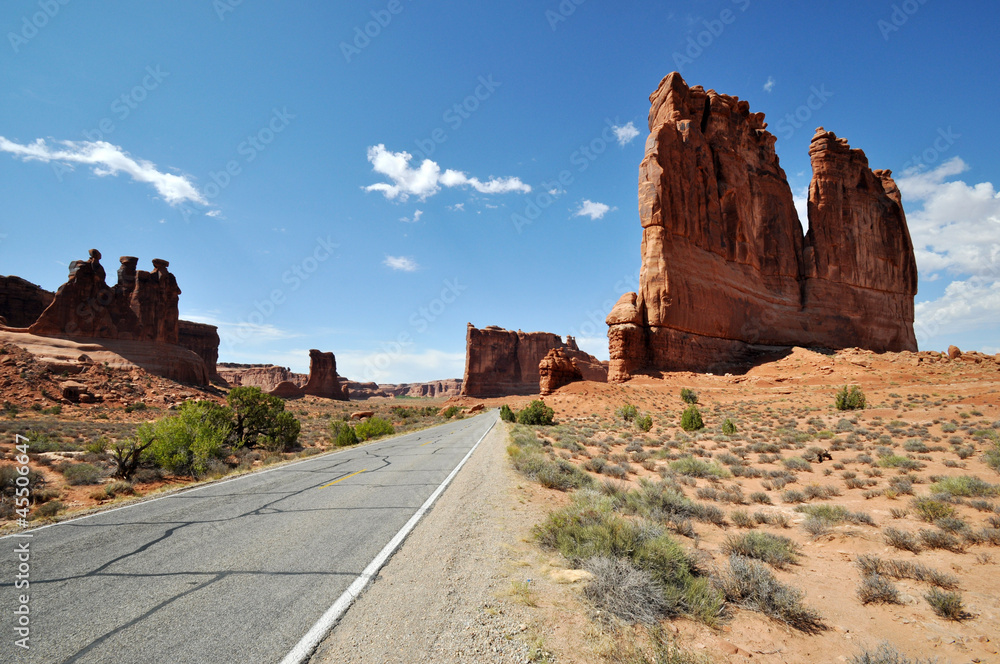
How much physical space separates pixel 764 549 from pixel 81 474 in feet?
50.9

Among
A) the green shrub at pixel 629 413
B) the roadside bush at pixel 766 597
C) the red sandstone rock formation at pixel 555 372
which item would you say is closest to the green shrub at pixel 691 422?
the green shrub at pixel 629 413

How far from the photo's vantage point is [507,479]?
9.21 metres

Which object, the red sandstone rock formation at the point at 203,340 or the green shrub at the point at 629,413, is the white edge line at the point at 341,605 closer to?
the green shrub at the point at 629,413

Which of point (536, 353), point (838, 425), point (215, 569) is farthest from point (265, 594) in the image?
point (536, 353)

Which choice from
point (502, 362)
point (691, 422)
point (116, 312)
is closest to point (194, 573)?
point (691, 422)

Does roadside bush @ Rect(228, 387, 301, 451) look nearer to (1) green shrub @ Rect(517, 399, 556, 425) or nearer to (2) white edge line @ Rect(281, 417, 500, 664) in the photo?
(1) green shrub @ Rect(517, 399, 556, 425)

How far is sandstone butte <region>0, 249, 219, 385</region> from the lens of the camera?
45.8 m

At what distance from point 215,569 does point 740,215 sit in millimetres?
54493

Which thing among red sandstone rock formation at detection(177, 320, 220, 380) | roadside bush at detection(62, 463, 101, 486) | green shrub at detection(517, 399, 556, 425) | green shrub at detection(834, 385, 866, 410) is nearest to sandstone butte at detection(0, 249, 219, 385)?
red sandstone rock formation at detection(177, 320, 220, 380)

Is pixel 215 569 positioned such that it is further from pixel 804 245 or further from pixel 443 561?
pixel 804 245

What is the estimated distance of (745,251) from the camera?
1860 inches

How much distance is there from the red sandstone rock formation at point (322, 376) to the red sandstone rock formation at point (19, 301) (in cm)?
4266

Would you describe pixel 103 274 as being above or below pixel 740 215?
below

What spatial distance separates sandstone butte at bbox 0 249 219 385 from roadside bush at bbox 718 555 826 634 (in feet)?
200
